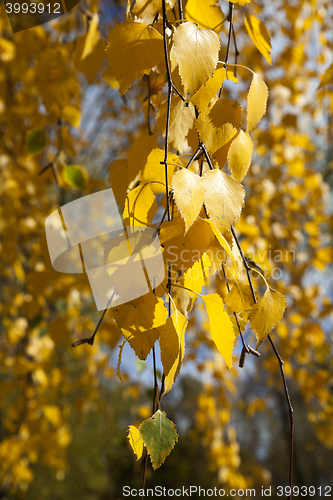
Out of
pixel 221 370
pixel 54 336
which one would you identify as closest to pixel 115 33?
pixel 54 336

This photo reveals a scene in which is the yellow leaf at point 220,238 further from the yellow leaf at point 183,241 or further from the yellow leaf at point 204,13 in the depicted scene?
the yellow leaf at point 204,13

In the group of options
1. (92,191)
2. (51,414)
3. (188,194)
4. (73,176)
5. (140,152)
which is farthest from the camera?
(92,191)

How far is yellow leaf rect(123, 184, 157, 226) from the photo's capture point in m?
0.27

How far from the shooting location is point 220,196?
0.84ft

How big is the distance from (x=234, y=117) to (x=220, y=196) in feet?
0.25

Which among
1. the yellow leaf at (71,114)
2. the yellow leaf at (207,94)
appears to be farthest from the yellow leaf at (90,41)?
the yellow leaf at (207,94)

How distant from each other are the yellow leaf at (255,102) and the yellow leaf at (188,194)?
0.09 m

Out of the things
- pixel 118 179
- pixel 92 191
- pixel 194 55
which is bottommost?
pixel 92 191

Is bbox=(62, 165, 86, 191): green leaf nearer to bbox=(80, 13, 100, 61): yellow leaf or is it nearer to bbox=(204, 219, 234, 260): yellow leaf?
bbox=(80, 13, 100, 61): yellow leaf

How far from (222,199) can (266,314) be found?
0.31 ft

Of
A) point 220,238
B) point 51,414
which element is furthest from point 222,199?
point 51,414

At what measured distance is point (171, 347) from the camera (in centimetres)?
25

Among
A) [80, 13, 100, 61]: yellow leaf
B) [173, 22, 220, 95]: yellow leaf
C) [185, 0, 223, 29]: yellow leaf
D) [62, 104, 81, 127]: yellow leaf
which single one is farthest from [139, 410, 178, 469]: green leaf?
[62, 104, 81, 127]: yellow leaf

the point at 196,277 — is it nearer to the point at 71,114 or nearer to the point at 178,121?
the point at 178,121
